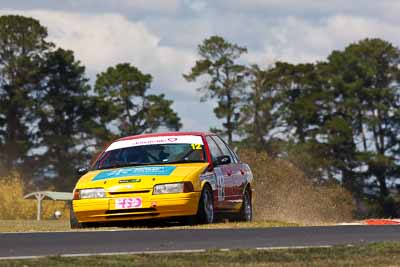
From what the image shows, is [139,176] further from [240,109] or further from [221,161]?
[240,109]

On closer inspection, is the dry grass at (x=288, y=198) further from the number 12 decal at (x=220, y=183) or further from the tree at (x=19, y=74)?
the tree at (x=19, y=74)

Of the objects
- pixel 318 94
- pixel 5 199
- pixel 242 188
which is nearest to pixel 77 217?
pixel 242 188

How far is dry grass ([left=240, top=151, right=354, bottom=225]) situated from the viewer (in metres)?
31.0

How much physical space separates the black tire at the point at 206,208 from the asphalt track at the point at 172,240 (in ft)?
6.52

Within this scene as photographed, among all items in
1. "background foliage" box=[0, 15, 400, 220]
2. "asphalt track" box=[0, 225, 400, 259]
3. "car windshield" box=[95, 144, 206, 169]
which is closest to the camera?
"asphalt track" box=[0, 225, 400, 259]

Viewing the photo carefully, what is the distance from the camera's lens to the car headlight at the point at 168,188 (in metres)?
18.1

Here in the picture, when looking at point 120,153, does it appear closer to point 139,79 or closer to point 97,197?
point 97,197

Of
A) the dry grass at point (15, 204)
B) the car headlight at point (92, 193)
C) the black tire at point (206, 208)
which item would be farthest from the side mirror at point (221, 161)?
the dry grass at point (15, 204)

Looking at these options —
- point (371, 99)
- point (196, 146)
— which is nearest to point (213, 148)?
point (196, 146)

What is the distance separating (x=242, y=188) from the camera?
818 inches

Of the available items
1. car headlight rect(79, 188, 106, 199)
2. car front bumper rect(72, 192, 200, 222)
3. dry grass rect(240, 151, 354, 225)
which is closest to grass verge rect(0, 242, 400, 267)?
car front bumper rect(72, 192, 200, 222)

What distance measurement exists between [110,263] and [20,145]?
64.2 metres

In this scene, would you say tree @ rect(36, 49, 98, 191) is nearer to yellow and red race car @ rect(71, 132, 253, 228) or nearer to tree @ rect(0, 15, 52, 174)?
tree @ rect(0, 15, 52, 174)

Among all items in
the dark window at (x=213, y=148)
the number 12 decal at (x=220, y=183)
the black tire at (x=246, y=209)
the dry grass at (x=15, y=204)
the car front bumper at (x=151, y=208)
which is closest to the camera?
the car front bumper at (x=151, y=208)
